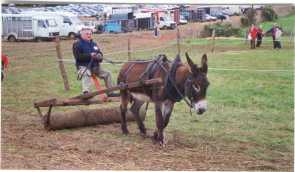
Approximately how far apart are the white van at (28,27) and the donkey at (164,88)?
665 mm

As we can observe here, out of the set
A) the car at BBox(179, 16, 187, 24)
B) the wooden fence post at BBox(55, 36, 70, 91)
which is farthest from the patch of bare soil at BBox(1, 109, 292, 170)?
the car at BBox(179, 16, 187, 24)

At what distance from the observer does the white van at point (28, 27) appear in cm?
991

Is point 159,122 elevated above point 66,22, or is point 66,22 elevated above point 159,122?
point 66,22

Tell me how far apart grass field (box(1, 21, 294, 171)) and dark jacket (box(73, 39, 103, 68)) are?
7 cm

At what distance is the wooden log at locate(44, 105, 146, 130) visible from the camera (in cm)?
1013

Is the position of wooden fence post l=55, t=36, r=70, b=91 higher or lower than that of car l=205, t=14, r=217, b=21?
lower

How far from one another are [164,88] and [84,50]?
0.72m

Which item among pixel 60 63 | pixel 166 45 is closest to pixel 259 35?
pixel 166 45

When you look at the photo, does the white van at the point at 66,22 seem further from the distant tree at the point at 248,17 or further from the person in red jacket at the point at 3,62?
the distant tree at the point at 248,17

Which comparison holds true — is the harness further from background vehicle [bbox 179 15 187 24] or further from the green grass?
the green grass

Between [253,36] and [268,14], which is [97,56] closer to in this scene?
[253,36]

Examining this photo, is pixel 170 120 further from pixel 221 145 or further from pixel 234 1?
pixel 234 1

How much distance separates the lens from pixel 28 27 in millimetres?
10055

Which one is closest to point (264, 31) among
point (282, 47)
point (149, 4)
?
point (282, 47)
